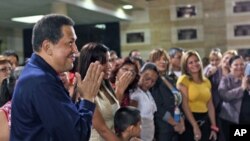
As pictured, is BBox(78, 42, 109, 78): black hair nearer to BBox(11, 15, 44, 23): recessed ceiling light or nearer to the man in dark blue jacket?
the man in dark blue jacket

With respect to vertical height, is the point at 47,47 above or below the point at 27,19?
below

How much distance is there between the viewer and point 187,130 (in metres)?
4.76

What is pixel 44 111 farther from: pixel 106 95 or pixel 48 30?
pixel 106 95

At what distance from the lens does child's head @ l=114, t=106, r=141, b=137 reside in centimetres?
280

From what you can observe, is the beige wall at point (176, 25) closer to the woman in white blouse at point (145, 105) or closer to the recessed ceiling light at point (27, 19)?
the recessed ceiling light at point (27, 19)

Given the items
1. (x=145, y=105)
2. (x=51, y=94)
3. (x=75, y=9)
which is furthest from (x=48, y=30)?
(x=75, y=9)

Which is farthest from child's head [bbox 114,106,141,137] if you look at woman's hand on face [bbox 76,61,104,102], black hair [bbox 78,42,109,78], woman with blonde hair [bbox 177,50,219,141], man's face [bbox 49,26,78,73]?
woman with blonde hair [bbox 177,50,219,141]

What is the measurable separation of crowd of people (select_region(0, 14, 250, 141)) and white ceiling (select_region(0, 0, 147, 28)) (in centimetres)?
377

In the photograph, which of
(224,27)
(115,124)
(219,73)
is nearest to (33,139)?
(115,124)

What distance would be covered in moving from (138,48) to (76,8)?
304 cm

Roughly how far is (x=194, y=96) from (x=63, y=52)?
122 inches

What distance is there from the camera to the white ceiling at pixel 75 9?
29.8ft

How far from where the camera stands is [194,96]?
4641mm

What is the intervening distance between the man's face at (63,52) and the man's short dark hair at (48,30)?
2cm
